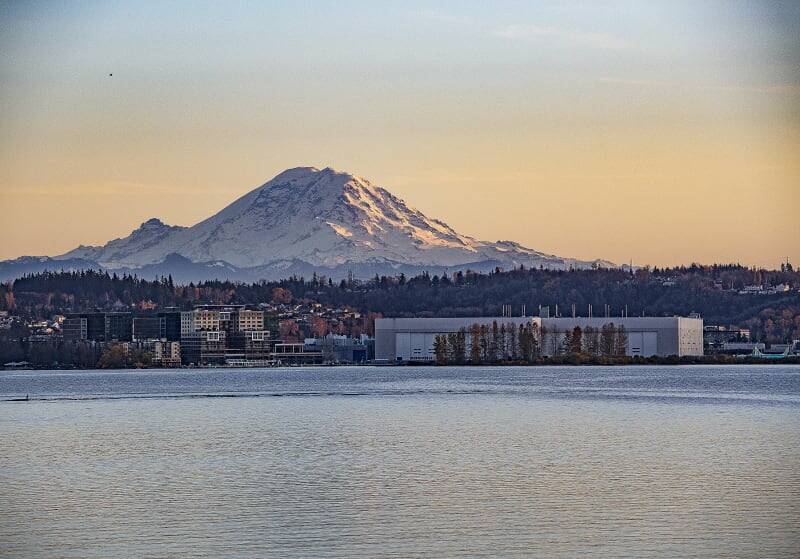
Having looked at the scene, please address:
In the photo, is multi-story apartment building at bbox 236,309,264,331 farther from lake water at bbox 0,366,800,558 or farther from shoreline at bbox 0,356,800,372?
lake water at bbox 0,366,800,558

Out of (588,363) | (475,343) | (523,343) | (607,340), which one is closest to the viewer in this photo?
(607,340)

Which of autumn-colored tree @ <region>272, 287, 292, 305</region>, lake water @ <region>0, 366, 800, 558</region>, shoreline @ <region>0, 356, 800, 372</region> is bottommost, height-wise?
lake water @ <region>0, 366, 800, 558</region>

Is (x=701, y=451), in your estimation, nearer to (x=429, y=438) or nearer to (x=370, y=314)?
(x=429, y=438)

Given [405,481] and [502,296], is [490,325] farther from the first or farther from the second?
[405,481]

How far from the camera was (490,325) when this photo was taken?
298 ft

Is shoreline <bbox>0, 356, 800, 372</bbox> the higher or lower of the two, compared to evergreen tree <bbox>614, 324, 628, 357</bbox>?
lower

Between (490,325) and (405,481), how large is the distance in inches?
2806

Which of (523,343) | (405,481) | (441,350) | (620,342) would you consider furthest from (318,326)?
(405,481)

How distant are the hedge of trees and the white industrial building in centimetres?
35

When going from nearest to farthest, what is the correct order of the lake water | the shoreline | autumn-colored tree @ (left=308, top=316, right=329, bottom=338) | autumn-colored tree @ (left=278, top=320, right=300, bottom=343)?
the lake water, the shoreline, autumn-colored tree @ (left=278, top=320, right=300, bottom=343), autumn-colored tree @ (left=308, top=316, right=329, bottom=338)

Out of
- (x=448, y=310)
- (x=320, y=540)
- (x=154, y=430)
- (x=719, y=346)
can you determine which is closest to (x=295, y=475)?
(x=320, y=540)

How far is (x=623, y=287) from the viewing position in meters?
134

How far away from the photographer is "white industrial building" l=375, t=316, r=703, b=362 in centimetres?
8675

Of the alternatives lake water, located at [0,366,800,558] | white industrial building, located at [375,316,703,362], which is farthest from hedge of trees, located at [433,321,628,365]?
lake water, located at [0,366,800,558]
